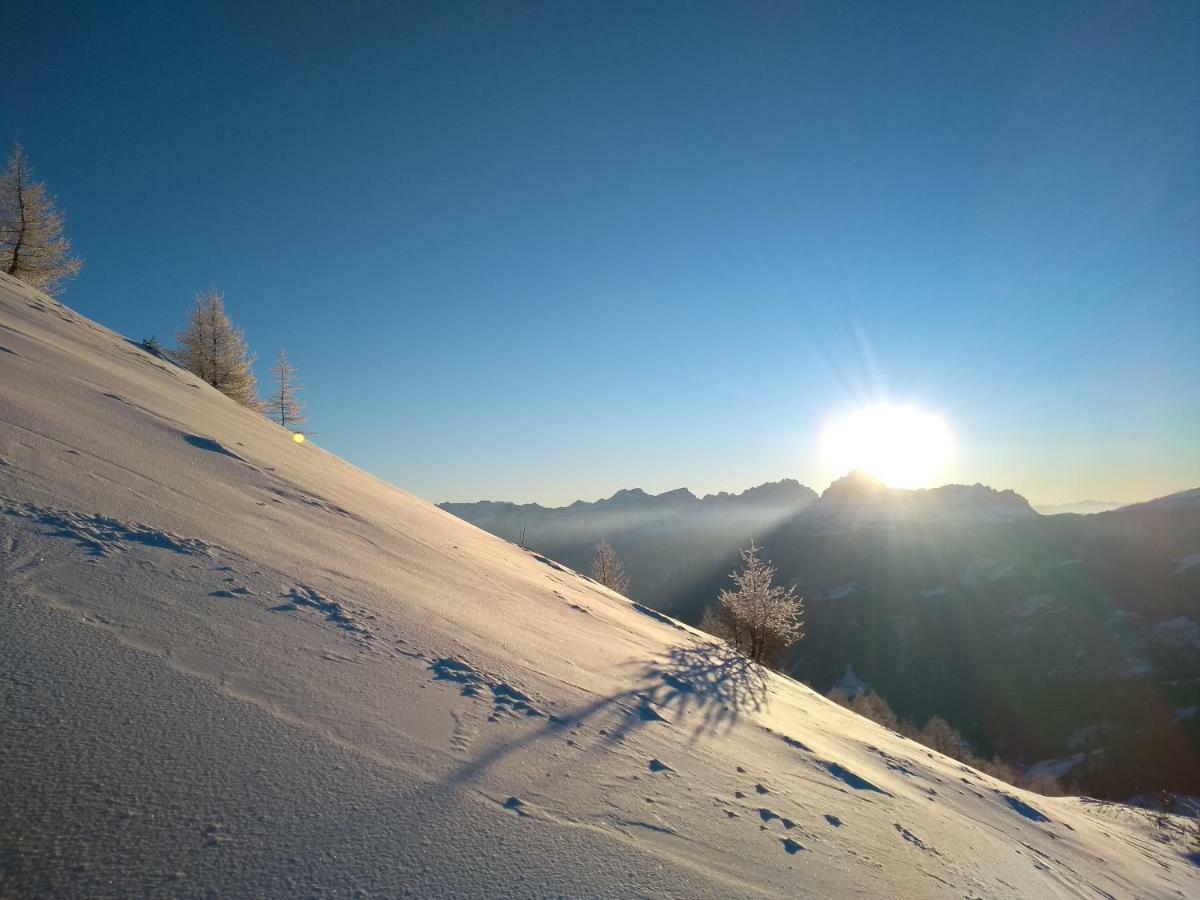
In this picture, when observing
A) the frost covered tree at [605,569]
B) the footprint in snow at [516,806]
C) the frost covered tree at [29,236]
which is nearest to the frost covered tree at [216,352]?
the frost covered tree at [29,236]

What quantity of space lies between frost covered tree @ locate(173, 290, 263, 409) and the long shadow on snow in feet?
94.7

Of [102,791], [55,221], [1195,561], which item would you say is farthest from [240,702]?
[1195,561]

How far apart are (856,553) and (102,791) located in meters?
161

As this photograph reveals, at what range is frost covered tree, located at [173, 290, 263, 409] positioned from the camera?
27.7 m

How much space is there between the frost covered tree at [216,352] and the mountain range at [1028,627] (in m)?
27.7

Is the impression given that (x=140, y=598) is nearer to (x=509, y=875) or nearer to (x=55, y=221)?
(x=509, y=875)

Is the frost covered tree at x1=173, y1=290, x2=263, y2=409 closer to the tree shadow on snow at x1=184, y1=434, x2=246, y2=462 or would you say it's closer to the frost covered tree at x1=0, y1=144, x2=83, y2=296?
the frost covered tree at x1=0, y1=144, x2=83, y2=296

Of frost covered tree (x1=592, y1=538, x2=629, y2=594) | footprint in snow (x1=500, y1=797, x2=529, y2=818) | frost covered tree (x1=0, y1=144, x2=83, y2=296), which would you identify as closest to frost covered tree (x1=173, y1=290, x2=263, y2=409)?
frost covered tree (x1=0, y1=144, x2=83, y2=296)

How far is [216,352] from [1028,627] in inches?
5183

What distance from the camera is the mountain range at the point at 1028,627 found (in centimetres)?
7412

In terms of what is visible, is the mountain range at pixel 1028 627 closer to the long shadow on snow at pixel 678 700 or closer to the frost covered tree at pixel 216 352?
the frost covered tree at pixel 216 352

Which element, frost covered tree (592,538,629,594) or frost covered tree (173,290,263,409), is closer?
frost covered tree (173,290,263,409)

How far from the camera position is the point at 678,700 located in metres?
6.43

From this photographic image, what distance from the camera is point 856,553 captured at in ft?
472
